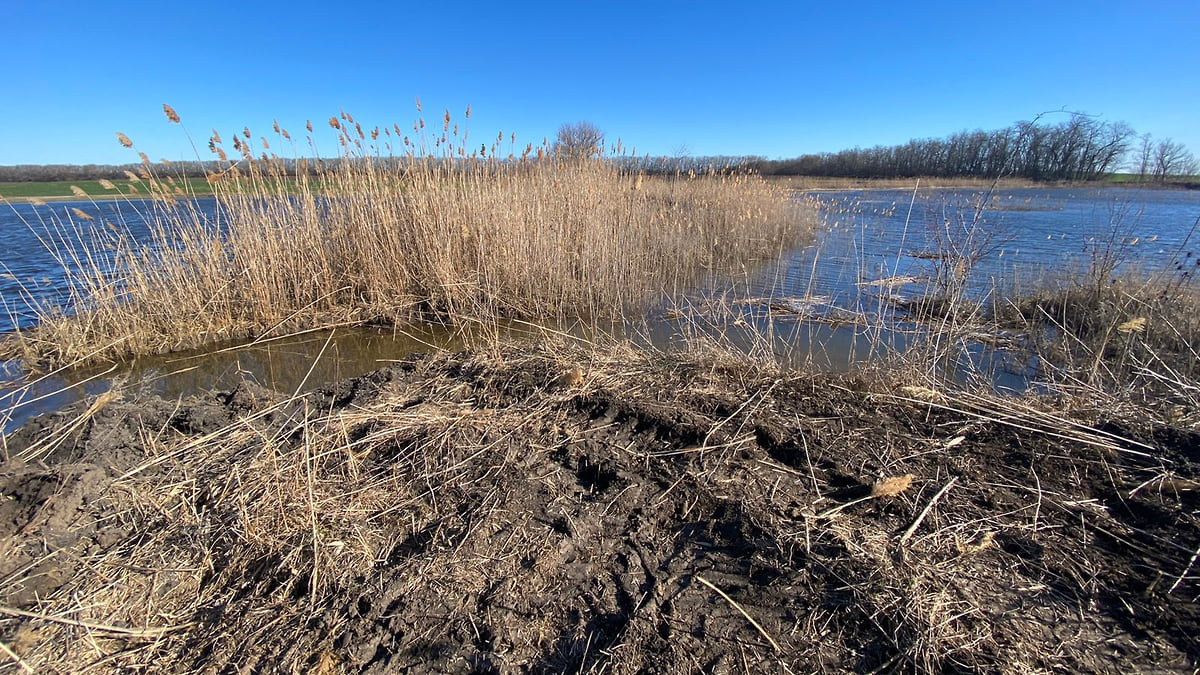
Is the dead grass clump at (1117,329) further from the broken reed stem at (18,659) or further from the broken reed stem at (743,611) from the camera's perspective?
the broken reed stem at (18,659)

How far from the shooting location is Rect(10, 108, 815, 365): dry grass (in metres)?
4.64

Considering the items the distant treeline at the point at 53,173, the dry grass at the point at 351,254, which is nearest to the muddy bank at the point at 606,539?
the dry grass at the point at 351,254

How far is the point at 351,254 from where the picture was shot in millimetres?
5602

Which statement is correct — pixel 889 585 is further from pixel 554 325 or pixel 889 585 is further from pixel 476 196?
pixel 476 196

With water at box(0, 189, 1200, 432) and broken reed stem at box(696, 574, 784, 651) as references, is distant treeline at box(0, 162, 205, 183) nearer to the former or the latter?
water at box(0, 189, 1200, 432)

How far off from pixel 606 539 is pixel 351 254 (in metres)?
5.10

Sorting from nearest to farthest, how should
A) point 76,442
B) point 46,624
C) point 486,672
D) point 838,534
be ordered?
point 486,672
point 46,624
point 838,534
point 76,442

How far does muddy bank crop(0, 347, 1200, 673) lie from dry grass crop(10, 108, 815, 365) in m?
2.55

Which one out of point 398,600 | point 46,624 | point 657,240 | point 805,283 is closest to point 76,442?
point 46,624

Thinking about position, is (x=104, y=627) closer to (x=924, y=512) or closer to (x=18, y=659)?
(x=18, y=659)

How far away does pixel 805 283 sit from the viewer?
7.79 meters

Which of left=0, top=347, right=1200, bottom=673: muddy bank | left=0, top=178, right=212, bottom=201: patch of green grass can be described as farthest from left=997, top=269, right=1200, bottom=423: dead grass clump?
left=0, top=178, right=212, bottom=201: patch of green grass

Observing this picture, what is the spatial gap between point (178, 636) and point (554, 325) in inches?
171

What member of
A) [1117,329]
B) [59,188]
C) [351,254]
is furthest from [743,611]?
[59,188]
